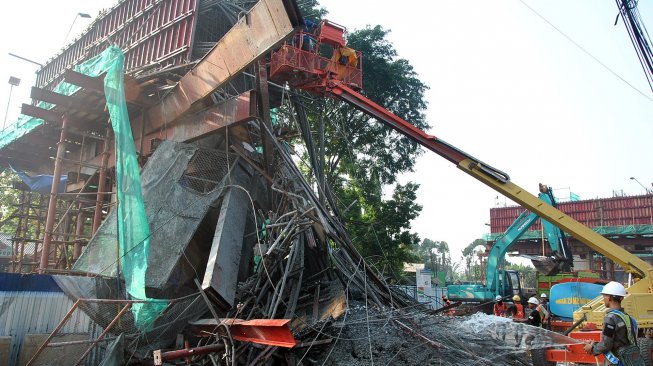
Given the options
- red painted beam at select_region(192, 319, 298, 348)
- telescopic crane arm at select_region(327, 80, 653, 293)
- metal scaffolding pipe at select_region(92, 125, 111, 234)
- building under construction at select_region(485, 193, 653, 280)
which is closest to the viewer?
red painted beam at select_region(192, 319, 298, 348)

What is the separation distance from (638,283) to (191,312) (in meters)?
8.89

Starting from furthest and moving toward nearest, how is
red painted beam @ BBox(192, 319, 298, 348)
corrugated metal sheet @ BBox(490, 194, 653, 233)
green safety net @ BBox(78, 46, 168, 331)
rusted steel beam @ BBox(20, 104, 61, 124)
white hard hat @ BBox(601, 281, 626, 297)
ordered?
corrugated metal sheet @ BBox(490, 194, 653, 233) < rusted steel beam @ BBox(20, 104, 61, 124) < green safety net @ BBox(78, 46, 168, 331) < red painted beam @ BBox(192, 319, 298, 348) < white hard hat @ BBox(601, 281, 626, 297)

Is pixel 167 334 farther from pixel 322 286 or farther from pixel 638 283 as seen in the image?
pixel 638 283

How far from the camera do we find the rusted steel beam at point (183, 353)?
5922 mm

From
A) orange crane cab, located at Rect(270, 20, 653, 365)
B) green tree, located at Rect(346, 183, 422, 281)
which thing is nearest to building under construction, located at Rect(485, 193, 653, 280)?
green tree, located at Rect(346, 183, 422, 281)

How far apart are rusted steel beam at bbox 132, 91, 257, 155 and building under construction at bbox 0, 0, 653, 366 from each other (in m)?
0.04

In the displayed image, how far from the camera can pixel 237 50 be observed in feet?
25.6

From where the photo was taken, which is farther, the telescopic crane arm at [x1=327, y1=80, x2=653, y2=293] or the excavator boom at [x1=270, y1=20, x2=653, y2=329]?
the telescopic crane arm at [x1=327, y1=80, x2=653, y2=293]

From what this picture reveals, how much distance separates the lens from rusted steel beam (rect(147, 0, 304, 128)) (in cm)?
661

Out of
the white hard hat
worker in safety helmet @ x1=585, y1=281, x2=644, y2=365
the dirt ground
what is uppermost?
the white hard hat

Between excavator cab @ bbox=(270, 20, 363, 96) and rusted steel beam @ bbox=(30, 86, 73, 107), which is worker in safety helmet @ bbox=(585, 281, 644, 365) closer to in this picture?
excavator cab @ bbox=(270, 20, 363, 96)

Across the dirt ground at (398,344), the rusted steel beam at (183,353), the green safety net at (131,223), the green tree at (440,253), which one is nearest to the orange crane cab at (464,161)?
the dirt ground at (398,344)

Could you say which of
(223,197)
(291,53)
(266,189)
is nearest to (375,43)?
(291,53)

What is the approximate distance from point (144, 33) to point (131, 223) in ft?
30.2
